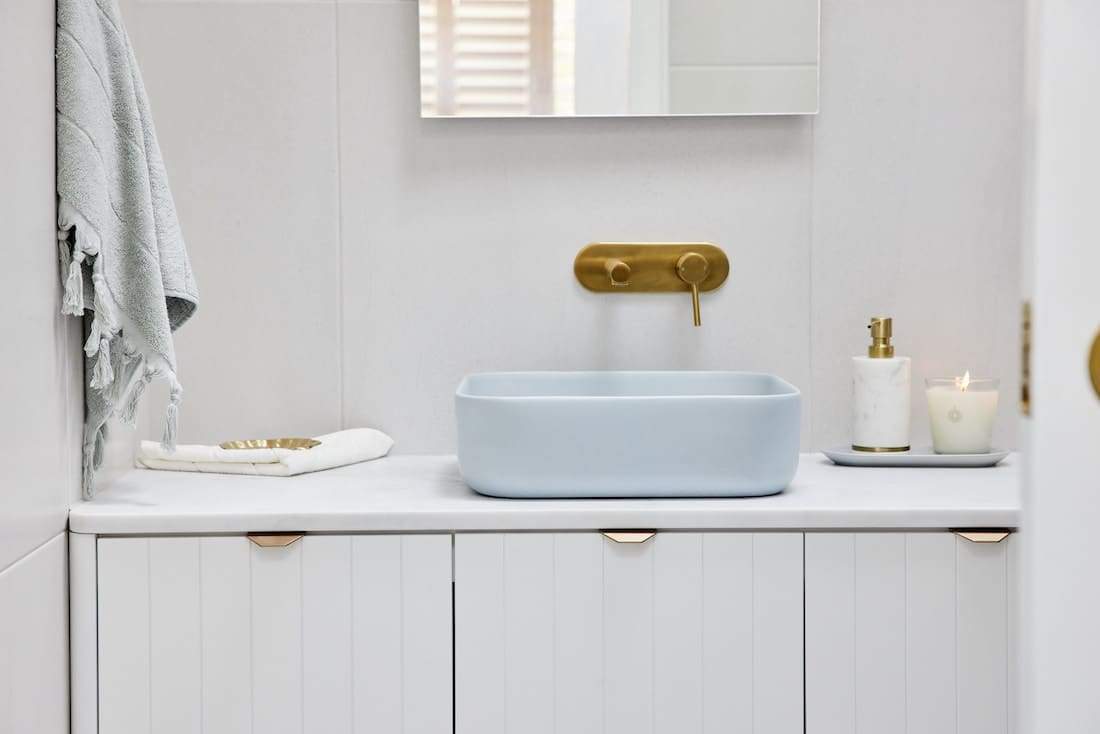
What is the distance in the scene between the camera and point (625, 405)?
1.29 m

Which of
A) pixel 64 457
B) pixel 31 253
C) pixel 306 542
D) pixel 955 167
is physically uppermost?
pixel 955 167

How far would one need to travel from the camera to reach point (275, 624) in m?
1.26

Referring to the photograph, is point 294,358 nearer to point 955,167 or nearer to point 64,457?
point 64,457

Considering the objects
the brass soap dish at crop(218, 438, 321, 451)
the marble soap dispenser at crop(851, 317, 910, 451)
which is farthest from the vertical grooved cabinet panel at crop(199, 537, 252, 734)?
the marble soap dispenser at crop(851, 317, 910, 451)

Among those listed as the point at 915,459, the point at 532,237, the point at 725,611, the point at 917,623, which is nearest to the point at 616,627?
the point at 725,611

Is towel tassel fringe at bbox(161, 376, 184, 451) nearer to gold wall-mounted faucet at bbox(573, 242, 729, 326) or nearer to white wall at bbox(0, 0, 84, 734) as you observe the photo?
white wall at bbox(0, 0, 84, 734)

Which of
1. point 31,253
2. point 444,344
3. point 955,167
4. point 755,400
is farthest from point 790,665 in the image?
point 31,253

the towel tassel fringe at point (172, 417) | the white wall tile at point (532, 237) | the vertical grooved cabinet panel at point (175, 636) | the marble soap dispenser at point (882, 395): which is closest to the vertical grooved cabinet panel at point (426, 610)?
the vertical grooved cabinet panel at point (175, 636)

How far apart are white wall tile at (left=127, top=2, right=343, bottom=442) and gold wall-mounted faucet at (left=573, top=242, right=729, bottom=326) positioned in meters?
0.42

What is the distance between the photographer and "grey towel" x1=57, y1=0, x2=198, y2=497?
1.23 metres

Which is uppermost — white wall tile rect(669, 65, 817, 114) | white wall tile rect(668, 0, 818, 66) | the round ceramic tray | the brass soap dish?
white wall tile rect(668, 0, 818, 66)

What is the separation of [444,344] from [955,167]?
0.89 meters

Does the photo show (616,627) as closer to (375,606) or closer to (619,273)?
(375,606)

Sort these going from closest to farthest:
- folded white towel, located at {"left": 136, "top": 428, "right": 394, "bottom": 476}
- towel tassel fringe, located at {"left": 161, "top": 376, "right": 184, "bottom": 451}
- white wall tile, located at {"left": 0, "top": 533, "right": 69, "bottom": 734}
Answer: white wall tile, located at {"left": 0, "top": 533, "right": 69, "bottom": 734} < towel tassel fringe, located at {"left": 161, "top": 376, "right": 184, "bottom": 451} < folded white towel, located at {"left": 136, "top": 428, "right": 394, "bottom": 476}
